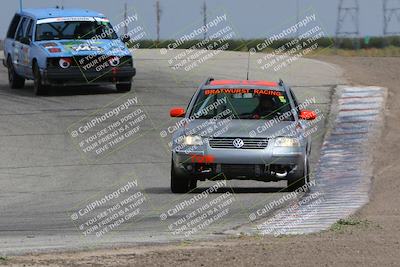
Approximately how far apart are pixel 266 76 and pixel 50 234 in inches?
782

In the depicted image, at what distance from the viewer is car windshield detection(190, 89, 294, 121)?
1573cm

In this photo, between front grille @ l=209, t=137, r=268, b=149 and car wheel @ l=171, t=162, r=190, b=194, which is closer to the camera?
front grille @ l=209, t=137, r=268, b=149

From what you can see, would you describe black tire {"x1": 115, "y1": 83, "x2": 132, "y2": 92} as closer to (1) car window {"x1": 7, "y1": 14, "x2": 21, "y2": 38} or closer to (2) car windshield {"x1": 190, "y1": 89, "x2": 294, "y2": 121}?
(1) car window {"x1": 7, "y1": 14, "x2": 21, "y2": 38}

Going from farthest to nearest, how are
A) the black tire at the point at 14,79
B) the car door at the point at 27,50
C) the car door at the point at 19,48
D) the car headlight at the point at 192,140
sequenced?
the black tire at the point at 14,79, the car door at the point at 19,48, the car door at the point at 27,50, the car headlight at the point at 192,140

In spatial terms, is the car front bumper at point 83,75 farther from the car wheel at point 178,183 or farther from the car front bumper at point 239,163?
the car front bumper at point 239,163

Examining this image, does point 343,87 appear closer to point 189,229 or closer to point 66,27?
point 66,27

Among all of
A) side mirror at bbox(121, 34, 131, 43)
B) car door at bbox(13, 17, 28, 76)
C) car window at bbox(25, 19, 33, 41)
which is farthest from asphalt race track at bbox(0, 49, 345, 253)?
car window at bbox(25, 19, 33, 41)

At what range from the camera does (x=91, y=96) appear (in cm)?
2780

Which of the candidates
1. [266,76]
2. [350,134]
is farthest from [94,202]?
[266,76]

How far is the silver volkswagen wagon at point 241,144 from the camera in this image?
593 inches

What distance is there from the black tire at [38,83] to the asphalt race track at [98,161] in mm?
205

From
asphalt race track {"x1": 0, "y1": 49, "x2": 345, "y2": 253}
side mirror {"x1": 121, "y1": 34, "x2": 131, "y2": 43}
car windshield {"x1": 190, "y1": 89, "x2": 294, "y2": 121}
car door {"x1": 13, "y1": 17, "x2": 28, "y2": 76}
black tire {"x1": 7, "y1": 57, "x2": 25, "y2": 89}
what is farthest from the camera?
black tire {"x1": 7, "y1": 57, "x2": 25, "y2": 89}

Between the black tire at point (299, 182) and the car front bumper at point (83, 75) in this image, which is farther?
the car front bumper at point (83, 75)

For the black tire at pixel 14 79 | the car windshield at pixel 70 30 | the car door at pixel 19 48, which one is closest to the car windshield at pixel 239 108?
the car windshield at pixel 70 30
